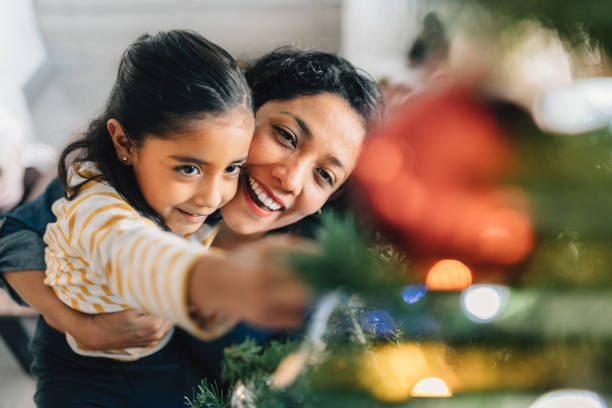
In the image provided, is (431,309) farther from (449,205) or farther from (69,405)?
(69,405)

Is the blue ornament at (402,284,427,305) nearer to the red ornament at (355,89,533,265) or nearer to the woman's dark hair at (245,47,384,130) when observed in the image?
the red ornament at (355,89,533,265)

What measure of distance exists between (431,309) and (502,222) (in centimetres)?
8

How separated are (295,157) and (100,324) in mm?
413

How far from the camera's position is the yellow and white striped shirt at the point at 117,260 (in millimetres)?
303

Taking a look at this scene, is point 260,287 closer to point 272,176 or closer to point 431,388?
point 431,388

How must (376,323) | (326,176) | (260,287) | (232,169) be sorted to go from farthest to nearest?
1. (326,176)
2. (232,169)
3. (376,323)
4. (260,287)

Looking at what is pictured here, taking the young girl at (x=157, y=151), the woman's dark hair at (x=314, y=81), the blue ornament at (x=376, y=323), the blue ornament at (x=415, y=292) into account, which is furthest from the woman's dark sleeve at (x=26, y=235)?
the blue ornament at (x=415, y=292)

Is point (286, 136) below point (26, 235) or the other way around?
the other way around

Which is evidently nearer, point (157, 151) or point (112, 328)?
point (157, 151)

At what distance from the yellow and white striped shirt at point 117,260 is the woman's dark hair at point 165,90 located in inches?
2.1

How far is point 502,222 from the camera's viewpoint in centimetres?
33

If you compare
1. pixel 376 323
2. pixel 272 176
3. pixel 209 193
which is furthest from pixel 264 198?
pixel 376 323

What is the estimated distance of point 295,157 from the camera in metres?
0.72

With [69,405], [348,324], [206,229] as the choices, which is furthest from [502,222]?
[69,405]
